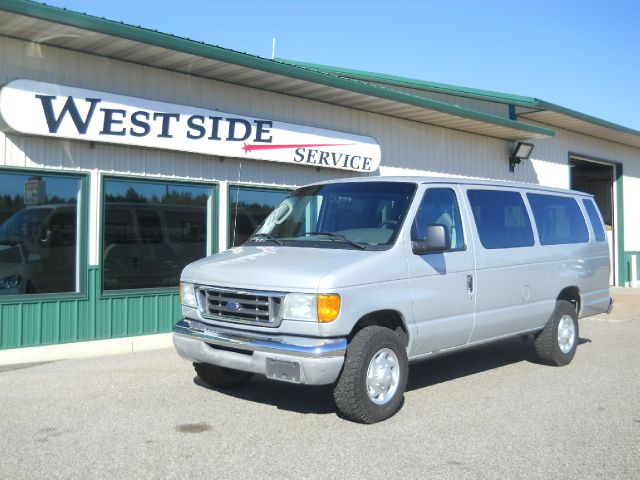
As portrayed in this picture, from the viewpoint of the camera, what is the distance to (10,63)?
8234 millimetres

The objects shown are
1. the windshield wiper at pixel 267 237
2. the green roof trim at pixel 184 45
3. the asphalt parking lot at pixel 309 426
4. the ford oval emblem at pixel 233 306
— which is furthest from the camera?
the green roof trim at pixel 184 45

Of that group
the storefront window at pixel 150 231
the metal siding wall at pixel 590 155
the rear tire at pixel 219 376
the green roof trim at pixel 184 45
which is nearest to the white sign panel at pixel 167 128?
the storefront window at pixel 150 231

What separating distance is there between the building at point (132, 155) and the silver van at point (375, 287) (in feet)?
10.0

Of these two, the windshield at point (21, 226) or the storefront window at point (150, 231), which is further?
the storefront window at point (150, 231)

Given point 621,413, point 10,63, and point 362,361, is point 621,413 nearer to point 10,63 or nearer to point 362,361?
point 362,361

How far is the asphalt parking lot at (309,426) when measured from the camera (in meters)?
4.58

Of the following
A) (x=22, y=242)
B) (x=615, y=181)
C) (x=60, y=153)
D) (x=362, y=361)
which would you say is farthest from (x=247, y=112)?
(x=615, y=181)

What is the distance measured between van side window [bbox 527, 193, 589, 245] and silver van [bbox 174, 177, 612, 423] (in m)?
0.03

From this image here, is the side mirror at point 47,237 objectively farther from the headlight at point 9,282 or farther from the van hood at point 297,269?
the van hood at point 297,269

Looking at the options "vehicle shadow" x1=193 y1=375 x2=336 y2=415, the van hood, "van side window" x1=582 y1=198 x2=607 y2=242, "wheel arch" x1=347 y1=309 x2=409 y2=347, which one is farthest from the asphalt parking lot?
"van side window" x1=582 y1=198 x2=607 y2=242

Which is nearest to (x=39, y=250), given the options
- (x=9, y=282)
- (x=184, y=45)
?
(x=9, y=282)

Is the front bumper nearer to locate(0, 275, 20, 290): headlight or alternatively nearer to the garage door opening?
locate(0, 275, 20, 290): headlight

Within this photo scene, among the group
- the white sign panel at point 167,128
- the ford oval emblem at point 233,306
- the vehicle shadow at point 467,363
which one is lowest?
the vehicle shadow at point 467,363

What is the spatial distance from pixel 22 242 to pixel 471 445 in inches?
243
